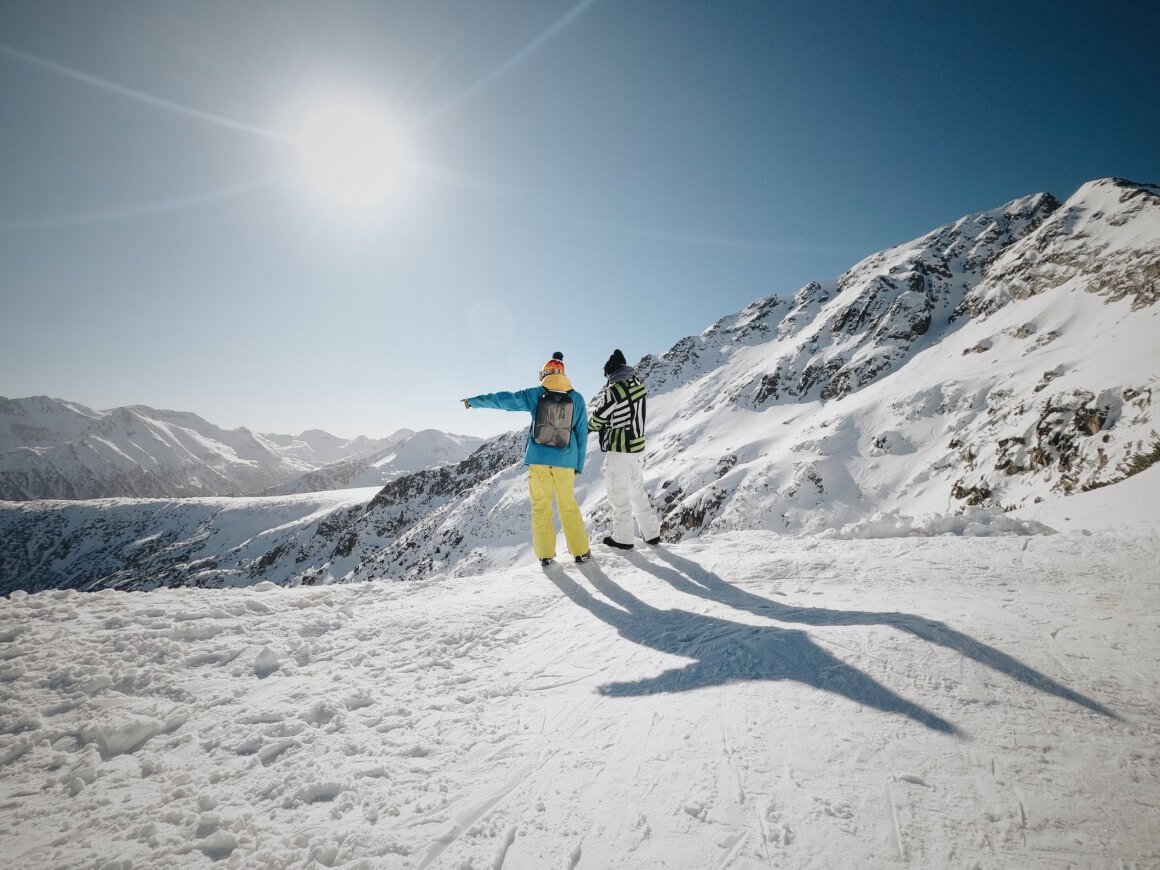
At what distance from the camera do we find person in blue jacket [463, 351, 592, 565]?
20.4 ft

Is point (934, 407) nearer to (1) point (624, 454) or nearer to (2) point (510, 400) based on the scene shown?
(1) point (624, 454)

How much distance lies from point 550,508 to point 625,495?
1252mm

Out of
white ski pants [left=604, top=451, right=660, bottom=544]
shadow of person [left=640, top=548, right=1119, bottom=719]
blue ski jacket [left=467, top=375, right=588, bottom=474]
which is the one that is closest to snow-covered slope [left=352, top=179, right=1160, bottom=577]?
shadow of person [left=640, top=548, right=1119, bottom=719]

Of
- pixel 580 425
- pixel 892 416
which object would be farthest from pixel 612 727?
pixel 892 416

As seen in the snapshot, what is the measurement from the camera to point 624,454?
6.86m

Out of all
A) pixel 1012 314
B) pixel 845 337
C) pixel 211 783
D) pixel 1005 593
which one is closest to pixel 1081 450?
pixel 1005 593

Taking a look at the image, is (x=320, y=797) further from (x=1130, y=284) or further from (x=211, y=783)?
(x=1130, y=284)

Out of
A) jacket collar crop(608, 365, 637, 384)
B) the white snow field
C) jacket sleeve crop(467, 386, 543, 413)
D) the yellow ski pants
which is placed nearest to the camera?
the white snow field

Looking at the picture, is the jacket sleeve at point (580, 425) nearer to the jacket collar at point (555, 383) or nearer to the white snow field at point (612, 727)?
the jacket collar at point (555, 383)

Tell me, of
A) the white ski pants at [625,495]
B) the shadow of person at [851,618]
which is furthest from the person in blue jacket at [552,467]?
the shadow of person at [851,618]

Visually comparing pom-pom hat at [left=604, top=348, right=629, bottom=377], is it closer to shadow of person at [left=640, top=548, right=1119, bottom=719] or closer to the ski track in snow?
shadow of person at [left=640, top=548, right=1119, bottom=719]

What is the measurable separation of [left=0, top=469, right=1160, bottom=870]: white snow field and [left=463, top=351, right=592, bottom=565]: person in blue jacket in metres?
1.80

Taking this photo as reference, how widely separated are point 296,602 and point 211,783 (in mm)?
2491

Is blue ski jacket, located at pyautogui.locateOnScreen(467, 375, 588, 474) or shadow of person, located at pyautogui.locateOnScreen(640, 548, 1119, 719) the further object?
blue ski jacket, located at pyautogui.locateOnScreen(467, 375, 588, 474)
